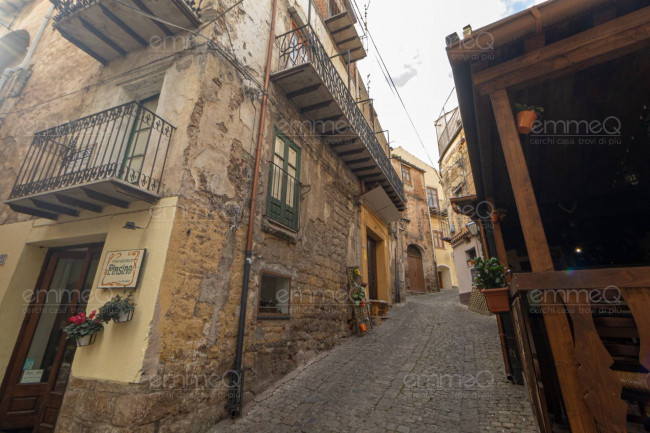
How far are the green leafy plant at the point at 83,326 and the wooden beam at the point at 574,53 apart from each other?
538 cm

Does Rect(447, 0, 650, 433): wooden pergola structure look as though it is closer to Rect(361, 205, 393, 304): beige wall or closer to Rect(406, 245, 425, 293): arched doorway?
Rect(361, 205, 393, 304): beige wall

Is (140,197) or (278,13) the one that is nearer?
(140,197)

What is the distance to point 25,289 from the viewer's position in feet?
17.2

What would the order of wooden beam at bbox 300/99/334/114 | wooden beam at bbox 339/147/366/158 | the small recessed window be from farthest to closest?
wooden beam at bbox 339/147/366/158, wooden beam at bbox 300/99/334/114, the small recessed window

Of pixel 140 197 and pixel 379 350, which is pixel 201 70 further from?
pixel 379 350

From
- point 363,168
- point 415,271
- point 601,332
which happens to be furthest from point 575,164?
point 415,271

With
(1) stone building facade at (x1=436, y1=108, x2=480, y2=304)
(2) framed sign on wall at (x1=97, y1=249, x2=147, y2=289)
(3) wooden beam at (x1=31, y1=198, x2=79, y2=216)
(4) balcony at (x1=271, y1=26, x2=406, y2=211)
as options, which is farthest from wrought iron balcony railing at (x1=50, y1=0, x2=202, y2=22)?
(1) stone building facade at (x1=436, y1=108, x2=480, y2=304)

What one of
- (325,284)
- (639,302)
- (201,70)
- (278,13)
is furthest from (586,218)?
(278,13)

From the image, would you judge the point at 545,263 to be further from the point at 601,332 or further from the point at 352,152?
the point at 352,152

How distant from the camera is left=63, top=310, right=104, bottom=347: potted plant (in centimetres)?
358

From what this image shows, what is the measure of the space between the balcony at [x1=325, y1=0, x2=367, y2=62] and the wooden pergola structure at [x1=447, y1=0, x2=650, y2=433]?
7991 millimetres

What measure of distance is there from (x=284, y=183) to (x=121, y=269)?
132 inches

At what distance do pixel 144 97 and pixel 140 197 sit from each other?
2.95 meters

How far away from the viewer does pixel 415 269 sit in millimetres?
19734
